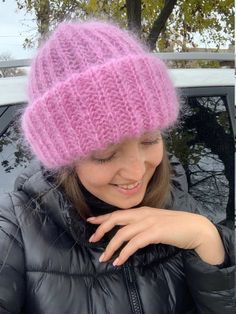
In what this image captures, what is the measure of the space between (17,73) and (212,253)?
1241 millimetres

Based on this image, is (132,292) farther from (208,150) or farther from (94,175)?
(208,150)

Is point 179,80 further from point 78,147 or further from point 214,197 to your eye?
point 78,147

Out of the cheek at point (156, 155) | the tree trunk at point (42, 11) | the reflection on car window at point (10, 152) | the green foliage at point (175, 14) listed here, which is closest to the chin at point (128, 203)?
the cheek at point (156, 155)

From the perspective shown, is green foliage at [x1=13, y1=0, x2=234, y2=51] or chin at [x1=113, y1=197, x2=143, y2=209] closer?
chin at [x1=113, y1=197, x2=143, y2=209]

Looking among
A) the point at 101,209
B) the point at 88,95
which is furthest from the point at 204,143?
the point at 88,95

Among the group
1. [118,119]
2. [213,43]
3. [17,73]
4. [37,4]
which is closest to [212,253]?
[118,119]

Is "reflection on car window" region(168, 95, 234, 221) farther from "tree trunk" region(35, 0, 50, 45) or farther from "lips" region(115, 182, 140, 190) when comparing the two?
"tree trunk" region(35, 0, 50, 45)

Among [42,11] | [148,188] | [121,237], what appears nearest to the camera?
[121,237]

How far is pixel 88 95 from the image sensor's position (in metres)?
1.24

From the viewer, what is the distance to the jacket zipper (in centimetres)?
126

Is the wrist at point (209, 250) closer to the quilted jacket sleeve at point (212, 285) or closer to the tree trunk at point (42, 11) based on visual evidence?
the quilted jacket sleeve at point (212, 285)

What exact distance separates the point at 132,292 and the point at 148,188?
0.30 meters

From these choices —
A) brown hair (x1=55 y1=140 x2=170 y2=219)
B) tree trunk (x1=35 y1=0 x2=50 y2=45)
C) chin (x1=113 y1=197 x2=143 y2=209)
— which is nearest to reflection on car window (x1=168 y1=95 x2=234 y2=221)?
brown hair (x1=55 y1=140 x2=170 y2=219)

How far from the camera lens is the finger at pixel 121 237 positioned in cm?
128
